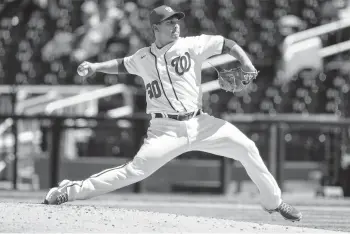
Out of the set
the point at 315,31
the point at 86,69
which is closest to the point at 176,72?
the point at 86,69

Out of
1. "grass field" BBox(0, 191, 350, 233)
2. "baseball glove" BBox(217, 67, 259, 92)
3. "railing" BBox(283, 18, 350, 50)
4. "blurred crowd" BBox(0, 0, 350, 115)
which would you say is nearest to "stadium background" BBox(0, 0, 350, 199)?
"blurred crowd" BBox(0, 0, 350, 115)

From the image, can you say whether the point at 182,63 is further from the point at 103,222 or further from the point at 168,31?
the point at 103,222

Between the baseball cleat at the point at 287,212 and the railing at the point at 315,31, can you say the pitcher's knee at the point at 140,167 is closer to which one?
the baseball cleat at the point at 287,212

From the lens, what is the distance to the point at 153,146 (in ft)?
20.3

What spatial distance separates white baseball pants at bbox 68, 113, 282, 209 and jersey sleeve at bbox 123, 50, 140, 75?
452 mm

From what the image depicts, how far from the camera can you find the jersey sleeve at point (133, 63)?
21.3 feet

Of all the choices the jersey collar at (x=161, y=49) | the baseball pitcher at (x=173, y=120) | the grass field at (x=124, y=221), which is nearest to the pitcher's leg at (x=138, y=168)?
the baseball pitcher at (x=173, y=120)

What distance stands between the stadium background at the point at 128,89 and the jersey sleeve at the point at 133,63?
4827 mm

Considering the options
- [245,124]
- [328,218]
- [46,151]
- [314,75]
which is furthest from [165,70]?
[314,75]

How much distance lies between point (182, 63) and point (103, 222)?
136 centimetres

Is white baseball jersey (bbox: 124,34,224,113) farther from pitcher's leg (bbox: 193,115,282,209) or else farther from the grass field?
the grass field

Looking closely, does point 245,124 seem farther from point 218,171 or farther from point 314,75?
point 314,75

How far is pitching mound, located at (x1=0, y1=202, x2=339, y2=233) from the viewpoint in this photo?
5.55 m

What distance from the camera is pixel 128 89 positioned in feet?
45.8
